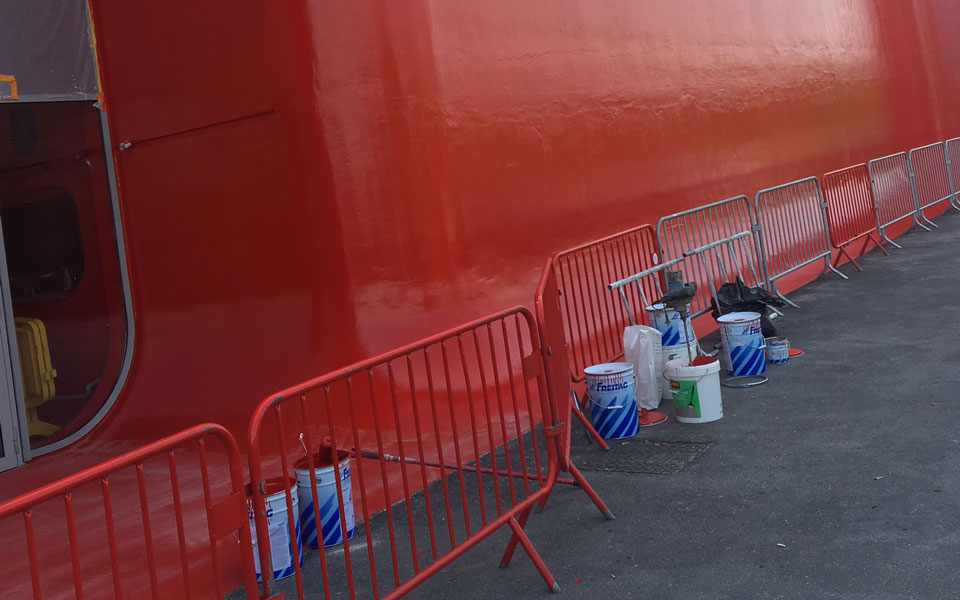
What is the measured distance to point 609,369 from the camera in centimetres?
609

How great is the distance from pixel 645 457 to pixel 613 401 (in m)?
0.50

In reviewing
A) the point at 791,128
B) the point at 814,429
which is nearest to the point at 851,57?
the point at 791,128

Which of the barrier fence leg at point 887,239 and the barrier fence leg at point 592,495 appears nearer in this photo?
the barrier fence leg at point 592,495

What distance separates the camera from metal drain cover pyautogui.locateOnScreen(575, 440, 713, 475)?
5449mm

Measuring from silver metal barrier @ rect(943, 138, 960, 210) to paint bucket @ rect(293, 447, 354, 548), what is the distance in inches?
595

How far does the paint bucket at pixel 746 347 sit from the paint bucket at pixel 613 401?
152 centimetres

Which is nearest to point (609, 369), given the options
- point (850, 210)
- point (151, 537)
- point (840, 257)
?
point (151, 537)

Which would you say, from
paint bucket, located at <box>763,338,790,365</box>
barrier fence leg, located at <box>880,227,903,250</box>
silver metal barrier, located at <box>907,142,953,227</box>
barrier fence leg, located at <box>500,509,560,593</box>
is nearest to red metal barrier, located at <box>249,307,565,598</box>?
barrier fence leg, located at <box>500,509,560,593</box>

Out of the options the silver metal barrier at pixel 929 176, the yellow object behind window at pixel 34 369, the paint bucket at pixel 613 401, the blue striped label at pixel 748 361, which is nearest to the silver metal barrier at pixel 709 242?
the blue striped label at pixel 748 361

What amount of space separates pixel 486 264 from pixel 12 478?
4.06 m

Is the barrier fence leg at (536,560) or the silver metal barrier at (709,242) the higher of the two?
the silver metal barrier at (709,242)

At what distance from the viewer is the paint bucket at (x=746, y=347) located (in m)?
7.14

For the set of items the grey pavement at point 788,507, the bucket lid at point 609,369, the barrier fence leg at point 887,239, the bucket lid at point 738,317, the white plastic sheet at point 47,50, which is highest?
the white plastic sheet at point 47,50

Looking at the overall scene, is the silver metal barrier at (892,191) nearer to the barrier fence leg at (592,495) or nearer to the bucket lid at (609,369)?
the bucket lid at (609,369)
